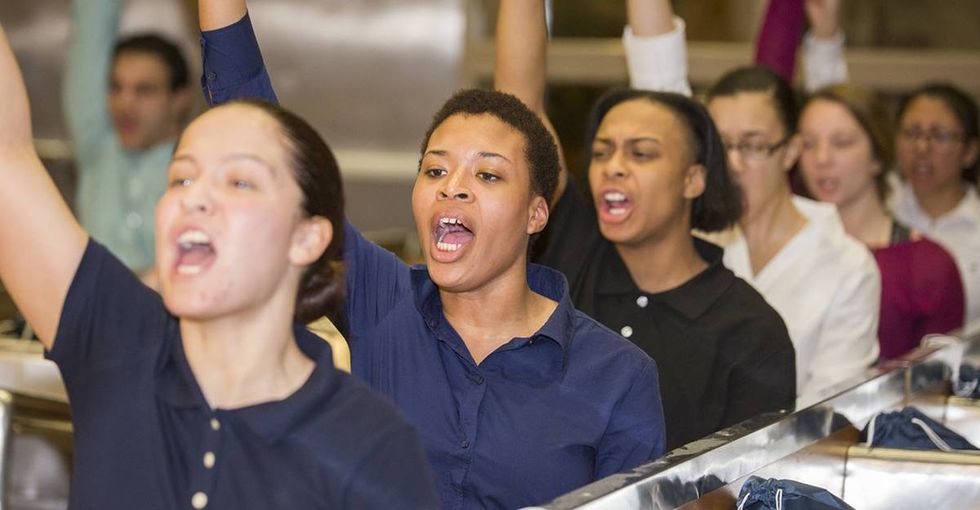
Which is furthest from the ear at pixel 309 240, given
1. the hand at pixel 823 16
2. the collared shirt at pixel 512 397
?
the hand at pixel 823 16

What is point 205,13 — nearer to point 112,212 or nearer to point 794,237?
point 794,237

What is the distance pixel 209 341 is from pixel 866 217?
2372 mm

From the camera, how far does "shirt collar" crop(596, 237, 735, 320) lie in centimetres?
228

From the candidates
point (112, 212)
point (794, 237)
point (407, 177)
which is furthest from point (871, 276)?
point (407, 177)

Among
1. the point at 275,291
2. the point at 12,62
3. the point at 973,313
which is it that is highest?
the point at 12,62

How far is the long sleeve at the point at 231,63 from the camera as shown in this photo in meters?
1.81

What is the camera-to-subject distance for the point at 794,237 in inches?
114

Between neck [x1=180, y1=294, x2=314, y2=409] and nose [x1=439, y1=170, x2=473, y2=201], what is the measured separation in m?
0.52

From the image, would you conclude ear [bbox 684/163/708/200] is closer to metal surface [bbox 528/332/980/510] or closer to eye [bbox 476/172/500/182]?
metal surface [bbox 528/332/980/510]

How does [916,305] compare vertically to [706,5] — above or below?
below

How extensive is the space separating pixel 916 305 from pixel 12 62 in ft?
7.71

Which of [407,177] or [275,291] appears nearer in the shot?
[275,291]

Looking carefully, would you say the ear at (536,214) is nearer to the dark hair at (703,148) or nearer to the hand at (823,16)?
the dark hair at (703,148)

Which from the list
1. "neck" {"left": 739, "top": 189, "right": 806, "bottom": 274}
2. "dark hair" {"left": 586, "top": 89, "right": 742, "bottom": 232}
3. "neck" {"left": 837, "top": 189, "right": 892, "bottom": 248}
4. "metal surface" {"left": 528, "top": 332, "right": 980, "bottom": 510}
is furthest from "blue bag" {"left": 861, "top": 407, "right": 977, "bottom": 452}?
"neck" {"left": 837, "top": 189, "right": 892, "bottom": 248}
